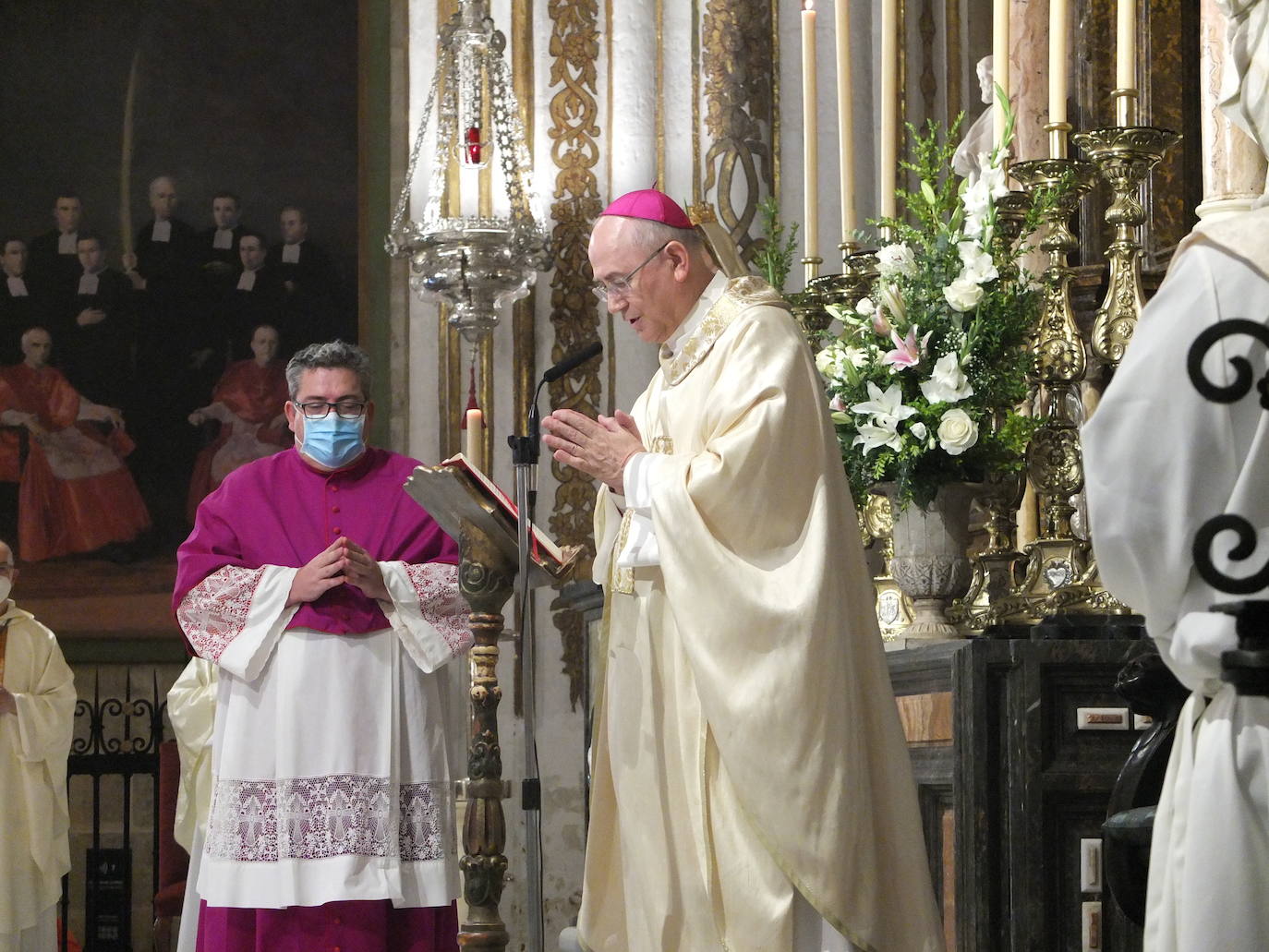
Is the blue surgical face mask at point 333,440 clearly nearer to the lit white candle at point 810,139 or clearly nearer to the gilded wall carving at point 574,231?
the lit white candle at point 810,139

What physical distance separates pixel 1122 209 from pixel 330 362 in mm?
2187

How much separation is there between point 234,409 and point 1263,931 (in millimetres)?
7244

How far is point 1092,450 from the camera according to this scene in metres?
2.14

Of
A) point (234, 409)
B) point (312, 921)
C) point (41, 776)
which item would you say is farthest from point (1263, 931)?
point (234, 409)

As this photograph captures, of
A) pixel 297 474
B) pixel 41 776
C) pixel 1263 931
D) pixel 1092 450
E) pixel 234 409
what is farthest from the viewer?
pixel 234 409

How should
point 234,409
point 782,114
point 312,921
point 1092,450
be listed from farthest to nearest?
point 234,409
point 782,114
point 312,921
point 1092,450

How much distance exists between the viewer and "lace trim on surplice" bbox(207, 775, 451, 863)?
14.6 feet

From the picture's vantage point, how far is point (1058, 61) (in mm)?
3689

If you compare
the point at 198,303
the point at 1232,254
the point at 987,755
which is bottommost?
the point at 987,755

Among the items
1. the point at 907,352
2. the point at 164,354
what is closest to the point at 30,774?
the point at 164,354

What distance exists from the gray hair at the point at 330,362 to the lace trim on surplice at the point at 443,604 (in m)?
0.56

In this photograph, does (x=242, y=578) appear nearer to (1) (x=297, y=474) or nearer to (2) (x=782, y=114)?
(1) (x=297, y=474)

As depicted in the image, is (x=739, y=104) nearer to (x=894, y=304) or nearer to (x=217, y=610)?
(x=894, y=304)

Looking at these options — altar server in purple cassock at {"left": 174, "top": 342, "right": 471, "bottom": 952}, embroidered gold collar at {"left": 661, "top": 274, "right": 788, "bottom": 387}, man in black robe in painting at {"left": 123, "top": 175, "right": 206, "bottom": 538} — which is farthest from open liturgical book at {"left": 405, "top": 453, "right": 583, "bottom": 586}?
man in black robe in painting at {"left": 123, "top": 175, "right": 206, "bottom": 538}
